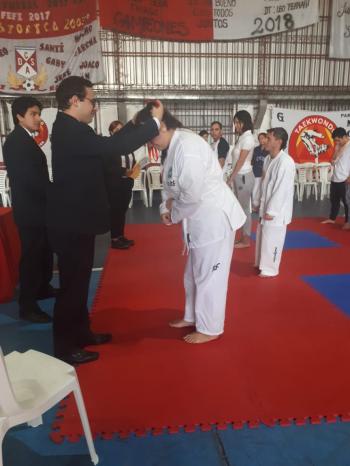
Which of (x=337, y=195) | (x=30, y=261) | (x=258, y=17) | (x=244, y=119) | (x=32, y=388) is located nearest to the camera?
(x=32, y=388)

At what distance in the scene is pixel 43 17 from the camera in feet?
27.7

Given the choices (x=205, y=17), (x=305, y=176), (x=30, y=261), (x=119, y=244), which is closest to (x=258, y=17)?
(x=205, y=17)

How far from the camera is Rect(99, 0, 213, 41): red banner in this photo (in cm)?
882

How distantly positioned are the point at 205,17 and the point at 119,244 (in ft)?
23.7

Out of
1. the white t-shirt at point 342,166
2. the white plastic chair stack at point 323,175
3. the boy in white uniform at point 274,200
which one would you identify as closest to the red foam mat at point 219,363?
the boy in white uniform at point 274,200

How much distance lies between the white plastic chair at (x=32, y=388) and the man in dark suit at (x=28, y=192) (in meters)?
1.39

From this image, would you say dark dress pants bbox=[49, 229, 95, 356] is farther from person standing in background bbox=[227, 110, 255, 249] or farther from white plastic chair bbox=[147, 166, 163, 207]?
white plastic chair bbox=[147, 166, 163, 207]

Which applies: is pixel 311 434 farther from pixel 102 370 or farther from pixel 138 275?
pixel 138 275

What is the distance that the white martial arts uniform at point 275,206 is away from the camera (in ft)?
11.8

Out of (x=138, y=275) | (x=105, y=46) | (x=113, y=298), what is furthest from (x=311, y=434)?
(x=105, y=46)

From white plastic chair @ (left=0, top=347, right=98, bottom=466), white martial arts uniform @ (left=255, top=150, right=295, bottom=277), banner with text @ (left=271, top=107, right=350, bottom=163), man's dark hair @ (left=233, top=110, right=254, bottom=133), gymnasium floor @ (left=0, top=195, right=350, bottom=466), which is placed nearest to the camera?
white plastic chair @ (left=0, top=347, right=98, bottom=466)

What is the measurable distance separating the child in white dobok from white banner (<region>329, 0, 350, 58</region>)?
33.2ft

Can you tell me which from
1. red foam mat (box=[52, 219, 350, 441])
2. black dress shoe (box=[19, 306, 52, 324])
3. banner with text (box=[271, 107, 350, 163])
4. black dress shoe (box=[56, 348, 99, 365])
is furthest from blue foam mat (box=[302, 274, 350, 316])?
banner with text (box=[271, 107, 350, 163])

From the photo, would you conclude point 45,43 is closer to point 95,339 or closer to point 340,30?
point 340,30
